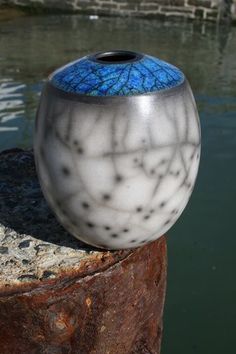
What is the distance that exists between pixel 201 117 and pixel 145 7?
5.08 m

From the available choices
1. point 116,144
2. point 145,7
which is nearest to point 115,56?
point 116,144

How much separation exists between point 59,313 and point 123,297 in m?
0.25

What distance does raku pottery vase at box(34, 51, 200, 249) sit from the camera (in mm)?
1541

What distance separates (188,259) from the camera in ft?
11.1

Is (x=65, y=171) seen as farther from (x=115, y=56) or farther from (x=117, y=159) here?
(x=115, y=56)

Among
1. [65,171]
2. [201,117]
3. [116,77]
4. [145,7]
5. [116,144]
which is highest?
[116,77]

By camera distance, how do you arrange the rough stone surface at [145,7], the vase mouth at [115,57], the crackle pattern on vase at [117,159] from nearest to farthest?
the crackle pattern on vase at [117,159] < the vase mouth at [115,57] < the rough stone surface at [145,7]

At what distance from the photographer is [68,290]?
173 centimetres

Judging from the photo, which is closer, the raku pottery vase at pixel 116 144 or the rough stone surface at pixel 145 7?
the raku pottery vase at pixel 116 144

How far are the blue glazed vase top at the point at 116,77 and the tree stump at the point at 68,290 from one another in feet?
1.95

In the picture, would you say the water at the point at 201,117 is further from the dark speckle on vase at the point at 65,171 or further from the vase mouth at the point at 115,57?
the vase mouth at the point at 115,57

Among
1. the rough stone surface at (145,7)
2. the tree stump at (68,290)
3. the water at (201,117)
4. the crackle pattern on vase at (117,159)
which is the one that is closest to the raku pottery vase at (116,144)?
the crackle pattern on vase at (117,159)

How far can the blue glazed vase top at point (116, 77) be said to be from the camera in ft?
5.12

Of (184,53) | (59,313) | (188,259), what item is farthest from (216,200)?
(184,53)
